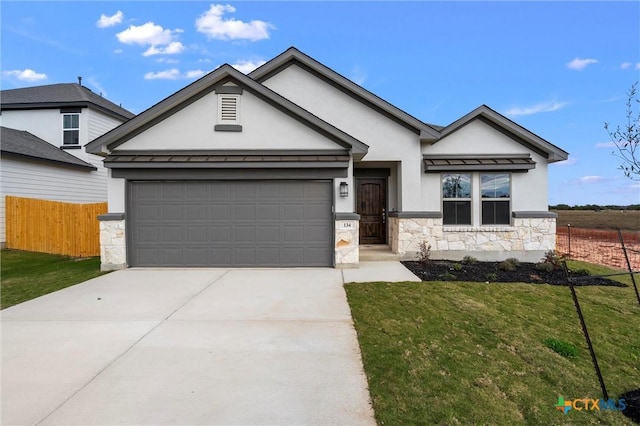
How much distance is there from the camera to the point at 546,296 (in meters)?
6.71

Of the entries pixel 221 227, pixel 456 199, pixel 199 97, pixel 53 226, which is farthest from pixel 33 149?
pixel 456 199

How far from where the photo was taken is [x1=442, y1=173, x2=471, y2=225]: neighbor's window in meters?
11.0

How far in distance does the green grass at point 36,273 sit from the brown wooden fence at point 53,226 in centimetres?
43

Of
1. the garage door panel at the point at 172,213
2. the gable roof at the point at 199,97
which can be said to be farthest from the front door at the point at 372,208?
the garage door panel at the point at 172,213

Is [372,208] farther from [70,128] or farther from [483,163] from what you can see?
[70,128]

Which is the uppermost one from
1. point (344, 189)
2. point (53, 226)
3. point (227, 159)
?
point (227, 159)

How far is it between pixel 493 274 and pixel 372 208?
4.74 m

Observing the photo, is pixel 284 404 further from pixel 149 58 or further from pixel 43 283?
pixel 149 58

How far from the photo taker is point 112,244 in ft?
30.1

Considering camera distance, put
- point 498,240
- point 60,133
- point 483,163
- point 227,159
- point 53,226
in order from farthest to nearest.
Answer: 1. point 60,133
2. point 53,226
3. point 498,240
4. point 483,163
5. point 227,159

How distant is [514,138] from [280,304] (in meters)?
9.63

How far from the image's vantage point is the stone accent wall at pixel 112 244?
913 centimetres

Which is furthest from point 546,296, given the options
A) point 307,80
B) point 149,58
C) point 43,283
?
point 149,58

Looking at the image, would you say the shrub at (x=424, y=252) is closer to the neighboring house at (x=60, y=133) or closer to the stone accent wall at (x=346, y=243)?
the stone accent wall at (x=346, y=243)
